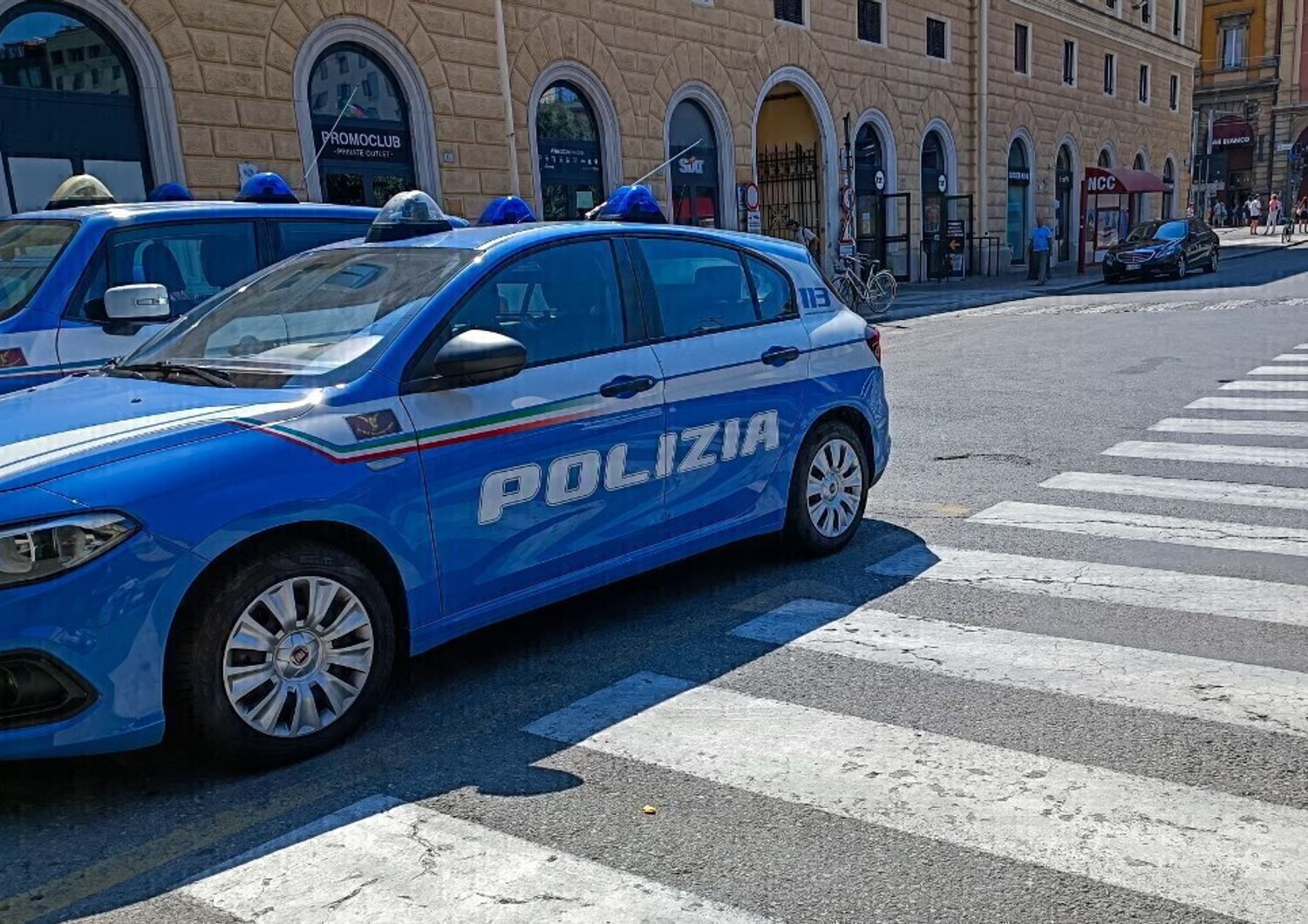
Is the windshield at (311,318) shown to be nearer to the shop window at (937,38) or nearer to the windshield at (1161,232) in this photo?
the windshield at (1161,232)

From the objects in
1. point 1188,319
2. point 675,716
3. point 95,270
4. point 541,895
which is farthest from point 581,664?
point 1188,319

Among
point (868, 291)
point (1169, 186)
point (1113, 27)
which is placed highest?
point (1113, 27)

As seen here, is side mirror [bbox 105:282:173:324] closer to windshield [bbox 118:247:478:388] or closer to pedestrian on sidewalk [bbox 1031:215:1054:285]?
windshield [bbox 118:247:478:388]

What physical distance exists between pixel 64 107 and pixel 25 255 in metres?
9.01

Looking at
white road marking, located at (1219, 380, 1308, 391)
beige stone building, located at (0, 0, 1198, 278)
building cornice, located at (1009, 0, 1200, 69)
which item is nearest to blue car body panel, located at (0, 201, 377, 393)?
beige stone building, located at (0, 0, 1198, 278)

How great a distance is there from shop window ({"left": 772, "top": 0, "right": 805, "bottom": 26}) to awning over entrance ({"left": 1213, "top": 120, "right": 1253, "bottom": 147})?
52208 mm

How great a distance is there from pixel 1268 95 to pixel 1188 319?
2352 inches

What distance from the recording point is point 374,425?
3727mm

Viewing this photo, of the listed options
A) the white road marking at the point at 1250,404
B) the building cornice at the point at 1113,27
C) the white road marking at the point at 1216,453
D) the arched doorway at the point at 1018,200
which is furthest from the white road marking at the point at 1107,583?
the building cornice at the point at 1113,27

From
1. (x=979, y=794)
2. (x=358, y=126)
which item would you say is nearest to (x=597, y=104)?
(x=358, y=126)

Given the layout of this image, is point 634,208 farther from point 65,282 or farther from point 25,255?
point 25,255

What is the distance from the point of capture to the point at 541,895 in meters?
2.77

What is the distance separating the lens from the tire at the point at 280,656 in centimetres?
333

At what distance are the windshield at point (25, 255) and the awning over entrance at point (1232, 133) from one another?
74.4 m
